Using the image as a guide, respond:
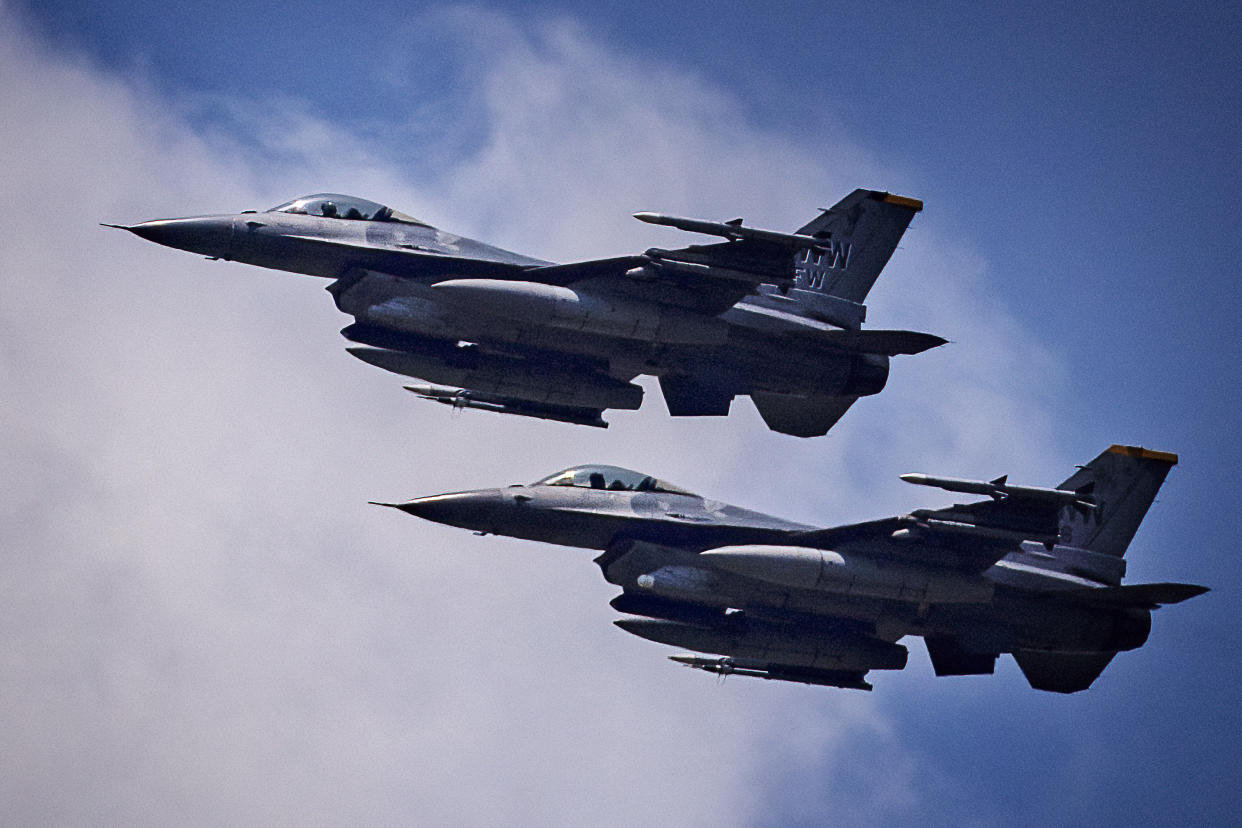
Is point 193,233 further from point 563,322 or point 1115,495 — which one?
point 1115,495

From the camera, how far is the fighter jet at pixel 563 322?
36.7m

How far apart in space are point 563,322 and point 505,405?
152 inches

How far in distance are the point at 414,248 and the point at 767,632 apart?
11678 millimetres

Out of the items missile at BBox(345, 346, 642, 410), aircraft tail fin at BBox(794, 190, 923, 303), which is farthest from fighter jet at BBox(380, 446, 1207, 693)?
aircraft tail fin at BBox(794, 190, 923, 303)

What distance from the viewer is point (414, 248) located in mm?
38188

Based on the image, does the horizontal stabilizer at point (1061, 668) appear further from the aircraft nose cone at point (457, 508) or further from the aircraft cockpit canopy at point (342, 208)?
the aircraft cockpit canopy at point (342, 208)

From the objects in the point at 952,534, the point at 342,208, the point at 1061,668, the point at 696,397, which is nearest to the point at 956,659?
the point at 1061,668

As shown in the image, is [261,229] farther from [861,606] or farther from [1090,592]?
[1090,592]

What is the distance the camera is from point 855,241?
41.3m

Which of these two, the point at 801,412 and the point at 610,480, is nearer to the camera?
the point at 610,480

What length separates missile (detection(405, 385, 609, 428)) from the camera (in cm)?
3906

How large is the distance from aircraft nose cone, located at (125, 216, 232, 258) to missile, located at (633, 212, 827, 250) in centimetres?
1012

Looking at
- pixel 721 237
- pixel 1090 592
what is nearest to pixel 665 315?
pixel 721 237

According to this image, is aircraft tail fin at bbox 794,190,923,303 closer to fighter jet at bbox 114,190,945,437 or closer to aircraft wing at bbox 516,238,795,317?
fighter jet at bbox 114,190,945,437
